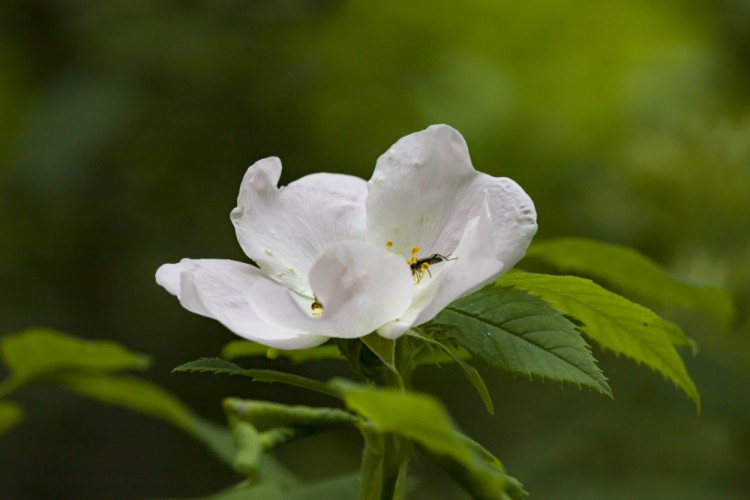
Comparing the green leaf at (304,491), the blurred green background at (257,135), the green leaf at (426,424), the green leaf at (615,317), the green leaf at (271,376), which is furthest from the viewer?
the blurred green background at (257,135)

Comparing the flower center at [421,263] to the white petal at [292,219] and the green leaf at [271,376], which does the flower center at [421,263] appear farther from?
the green leaf at [271,376]

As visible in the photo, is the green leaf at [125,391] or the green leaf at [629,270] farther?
the green leaf at [125,391]

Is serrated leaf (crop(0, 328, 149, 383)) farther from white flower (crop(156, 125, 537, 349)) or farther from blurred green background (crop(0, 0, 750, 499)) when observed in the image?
blurred green background (crop(0, 0, 750, 499))

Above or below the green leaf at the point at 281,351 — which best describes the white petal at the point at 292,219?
above

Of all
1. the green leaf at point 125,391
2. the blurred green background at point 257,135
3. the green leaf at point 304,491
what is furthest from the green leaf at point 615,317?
the blurred green background at point 257,135

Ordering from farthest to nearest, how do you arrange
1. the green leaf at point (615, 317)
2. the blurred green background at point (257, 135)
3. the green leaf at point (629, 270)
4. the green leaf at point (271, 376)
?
1. the blurred green background at point (257, 135)
2. the green leaf at point (629, 270)
3. the green leaf at point (615, 317)
4. the green leaf at point (271, 376)

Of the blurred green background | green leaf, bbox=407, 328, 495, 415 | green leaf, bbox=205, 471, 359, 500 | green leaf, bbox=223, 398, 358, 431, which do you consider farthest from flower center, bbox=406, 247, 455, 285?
the blurred green background

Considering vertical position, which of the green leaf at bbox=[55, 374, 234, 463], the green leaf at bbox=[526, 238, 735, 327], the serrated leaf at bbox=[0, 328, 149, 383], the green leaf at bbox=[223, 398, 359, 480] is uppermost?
the green leaf at bbox=[223, 398, 359, 480]

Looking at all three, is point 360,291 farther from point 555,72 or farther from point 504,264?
point 555,72
